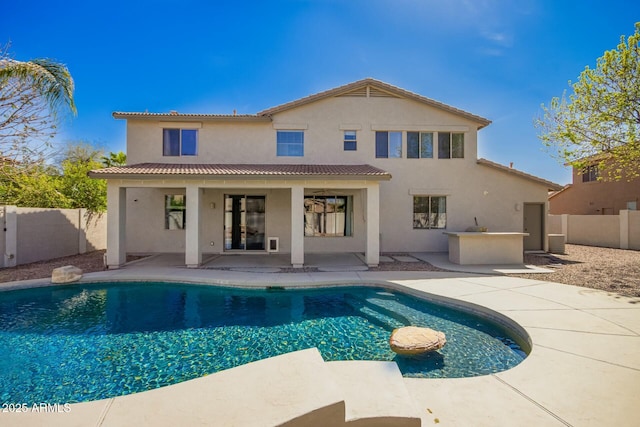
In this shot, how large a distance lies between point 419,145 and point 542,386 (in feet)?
45.2

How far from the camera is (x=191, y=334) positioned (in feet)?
20.6

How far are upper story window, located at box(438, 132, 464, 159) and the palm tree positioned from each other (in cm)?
1701

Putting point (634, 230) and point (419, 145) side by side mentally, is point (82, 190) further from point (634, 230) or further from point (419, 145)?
point (634, 230)

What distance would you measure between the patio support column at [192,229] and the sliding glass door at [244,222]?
366 centimetres

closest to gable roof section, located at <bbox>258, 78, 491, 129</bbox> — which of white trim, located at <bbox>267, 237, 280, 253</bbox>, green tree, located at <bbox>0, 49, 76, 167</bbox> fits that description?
white trim, located at <bbox>267, 237, 280, 253</bbox>

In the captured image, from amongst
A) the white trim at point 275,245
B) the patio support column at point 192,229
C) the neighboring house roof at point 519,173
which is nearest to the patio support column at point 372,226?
the white trim at point 275,245

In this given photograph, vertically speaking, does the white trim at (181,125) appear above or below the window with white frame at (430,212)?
above

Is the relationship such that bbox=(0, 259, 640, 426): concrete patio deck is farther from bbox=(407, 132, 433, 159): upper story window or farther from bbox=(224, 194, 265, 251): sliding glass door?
bbox=(224, 194, 265, 251): sliding glass door

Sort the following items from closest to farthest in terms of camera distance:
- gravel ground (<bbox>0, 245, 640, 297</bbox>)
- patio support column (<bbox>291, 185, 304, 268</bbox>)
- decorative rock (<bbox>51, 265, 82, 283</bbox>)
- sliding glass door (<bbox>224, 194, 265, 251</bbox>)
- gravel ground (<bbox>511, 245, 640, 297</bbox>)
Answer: gravel ground (<bbox>511, 245, 640, 297</bbox>) → gravel ground (<bbox>0, 245, 640, 297</bbox>) → decorative rock (<bbox>51, 265, 82, 283</bbox>) → patio support column (<bbox>291, 185, 304, 268</bbox>) → sliding glass door (<bbox>224, 194, 265, 251</bbox>)

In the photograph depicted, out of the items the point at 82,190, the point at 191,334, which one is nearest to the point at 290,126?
the point at 191,334

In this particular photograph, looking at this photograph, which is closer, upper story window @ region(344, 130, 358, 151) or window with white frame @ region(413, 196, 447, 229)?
upper story window @ region(344, 130, 358, 151)

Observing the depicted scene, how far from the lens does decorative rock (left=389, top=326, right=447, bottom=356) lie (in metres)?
5.00

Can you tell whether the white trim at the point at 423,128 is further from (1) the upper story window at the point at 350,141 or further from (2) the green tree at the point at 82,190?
(2) the green tree at the point at 82,190

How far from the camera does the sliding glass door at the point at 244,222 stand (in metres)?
15.8
